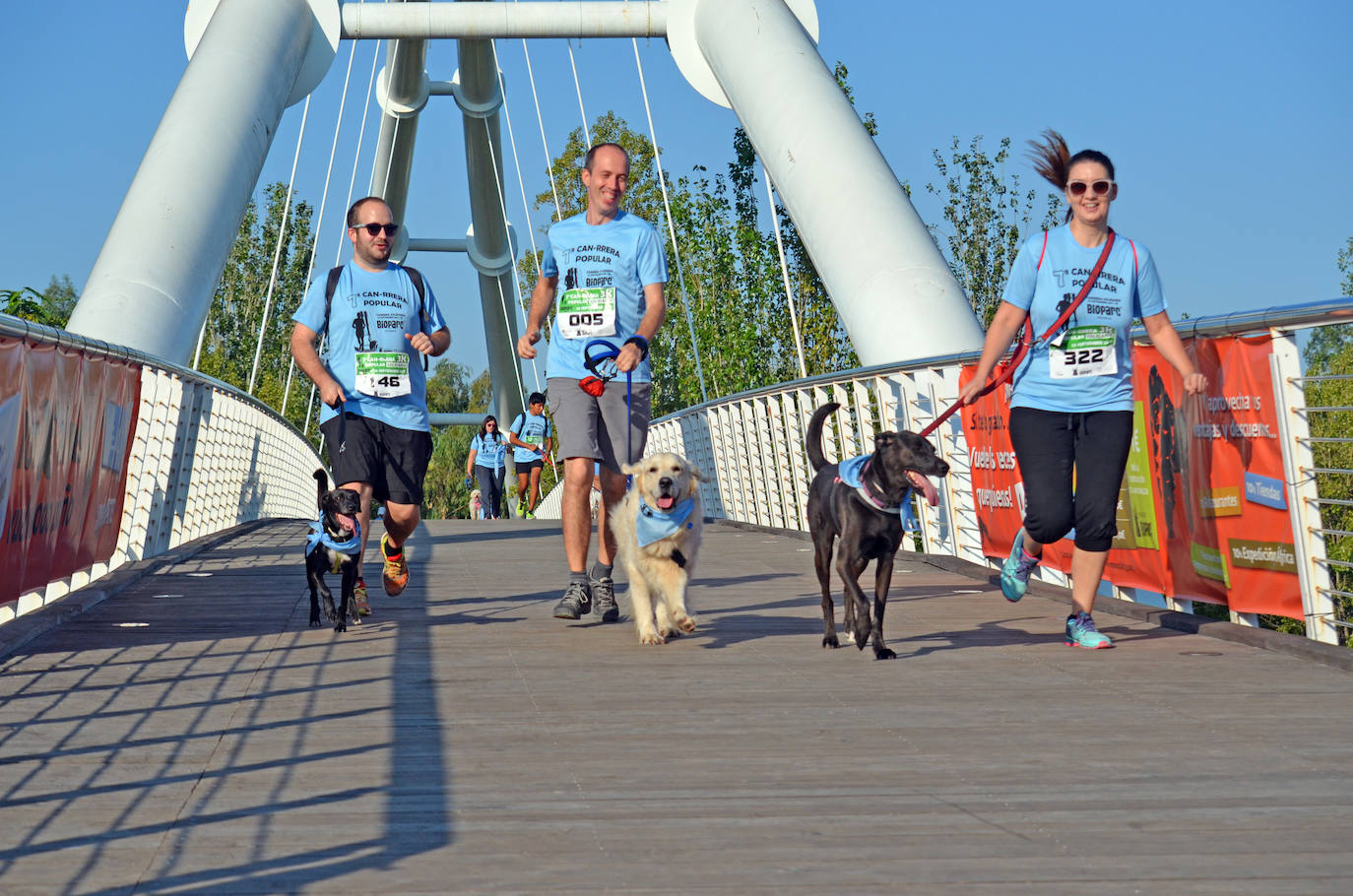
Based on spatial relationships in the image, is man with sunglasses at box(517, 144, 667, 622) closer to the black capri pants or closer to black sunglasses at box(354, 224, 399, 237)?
black sunglasses at box(354, 224, 399, 237)

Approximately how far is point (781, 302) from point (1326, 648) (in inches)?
769

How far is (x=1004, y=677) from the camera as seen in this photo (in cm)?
529

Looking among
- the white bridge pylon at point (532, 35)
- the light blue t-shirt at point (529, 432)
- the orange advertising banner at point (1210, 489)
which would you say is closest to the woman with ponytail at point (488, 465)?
the light blue t-shirt at point (529, 432)

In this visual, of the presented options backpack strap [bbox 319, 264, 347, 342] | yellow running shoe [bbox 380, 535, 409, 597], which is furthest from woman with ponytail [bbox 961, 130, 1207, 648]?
yellow running shoe [bbox 380, 535, 409, 597]

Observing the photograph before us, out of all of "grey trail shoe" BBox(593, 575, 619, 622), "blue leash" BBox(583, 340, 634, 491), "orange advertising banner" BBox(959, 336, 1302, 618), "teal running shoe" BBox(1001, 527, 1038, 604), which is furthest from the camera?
"grey trail shoe" BBox(593, 575, 619, 622)

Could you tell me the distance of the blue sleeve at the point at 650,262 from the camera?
710cm

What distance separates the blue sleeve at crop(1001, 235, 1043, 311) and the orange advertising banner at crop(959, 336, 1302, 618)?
809mm

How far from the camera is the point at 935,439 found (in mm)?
10258

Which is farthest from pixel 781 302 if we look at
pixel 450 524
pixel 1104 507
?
pixel 1104 507

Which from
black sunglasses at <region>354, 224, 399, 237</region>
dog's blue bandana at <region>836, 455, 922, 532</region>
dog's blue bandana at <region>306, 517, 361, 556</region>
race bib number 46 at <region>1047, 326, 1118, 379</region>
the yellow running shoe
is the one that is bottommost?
the yellow running shoe

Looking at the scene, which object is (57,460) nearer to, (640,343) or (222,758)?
(640,343)

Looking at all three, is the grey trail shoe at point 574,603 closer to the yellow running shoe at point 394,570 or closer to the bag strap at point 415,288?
the yellow running shoe at point 394,570

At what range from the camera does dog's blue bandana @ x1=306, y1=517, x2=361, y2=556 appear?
22.1 feet

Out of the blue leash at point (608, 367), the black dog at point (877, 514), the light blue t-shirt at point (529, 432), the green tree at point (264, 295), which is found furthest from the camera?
the green tree at point (264, 295)
